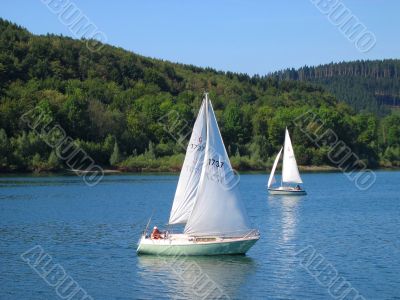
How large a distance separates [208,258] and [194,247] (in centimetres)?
116

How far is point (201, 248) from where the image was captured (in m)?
44.1

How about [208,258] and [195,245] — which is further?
[208,258]

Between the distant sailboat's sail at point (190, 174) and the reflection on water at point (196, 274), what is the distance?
283cm

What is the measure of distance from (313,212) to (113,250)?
32.4 metres

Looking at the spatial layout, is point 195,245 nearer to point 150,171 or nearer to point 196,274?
point 196,274

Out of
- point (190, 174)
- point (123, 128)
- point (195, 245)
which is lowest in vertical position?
point (195, 245)

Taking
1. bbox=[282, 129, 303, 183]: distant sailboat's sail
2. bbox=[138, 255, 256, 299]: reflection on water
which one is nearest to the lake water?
bbox=[138, 255, 256, 299]: reflection on water

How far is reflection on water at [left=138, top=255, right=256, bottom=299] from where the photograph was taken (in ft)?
122

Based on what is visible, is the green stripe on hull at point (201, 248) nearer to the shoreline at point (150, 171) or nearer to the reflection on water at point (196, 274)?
the reflection on water at point (196, 274)

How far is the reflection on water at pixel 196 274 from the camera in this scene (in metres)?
37.3

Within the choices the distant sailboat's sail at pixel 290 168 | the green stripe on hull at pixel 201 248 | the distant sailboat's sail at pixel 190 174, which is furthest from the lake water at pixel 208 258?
the distant sailboat's sail at pixel 290 168

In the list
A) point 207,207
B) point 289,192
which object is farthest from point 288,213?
point 207,207

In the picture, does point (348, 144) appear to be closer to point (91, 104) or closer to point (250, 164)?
point (250, 164)

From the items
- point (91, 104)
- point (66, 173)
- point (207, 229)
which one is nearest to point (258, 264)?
point (207, 229)
